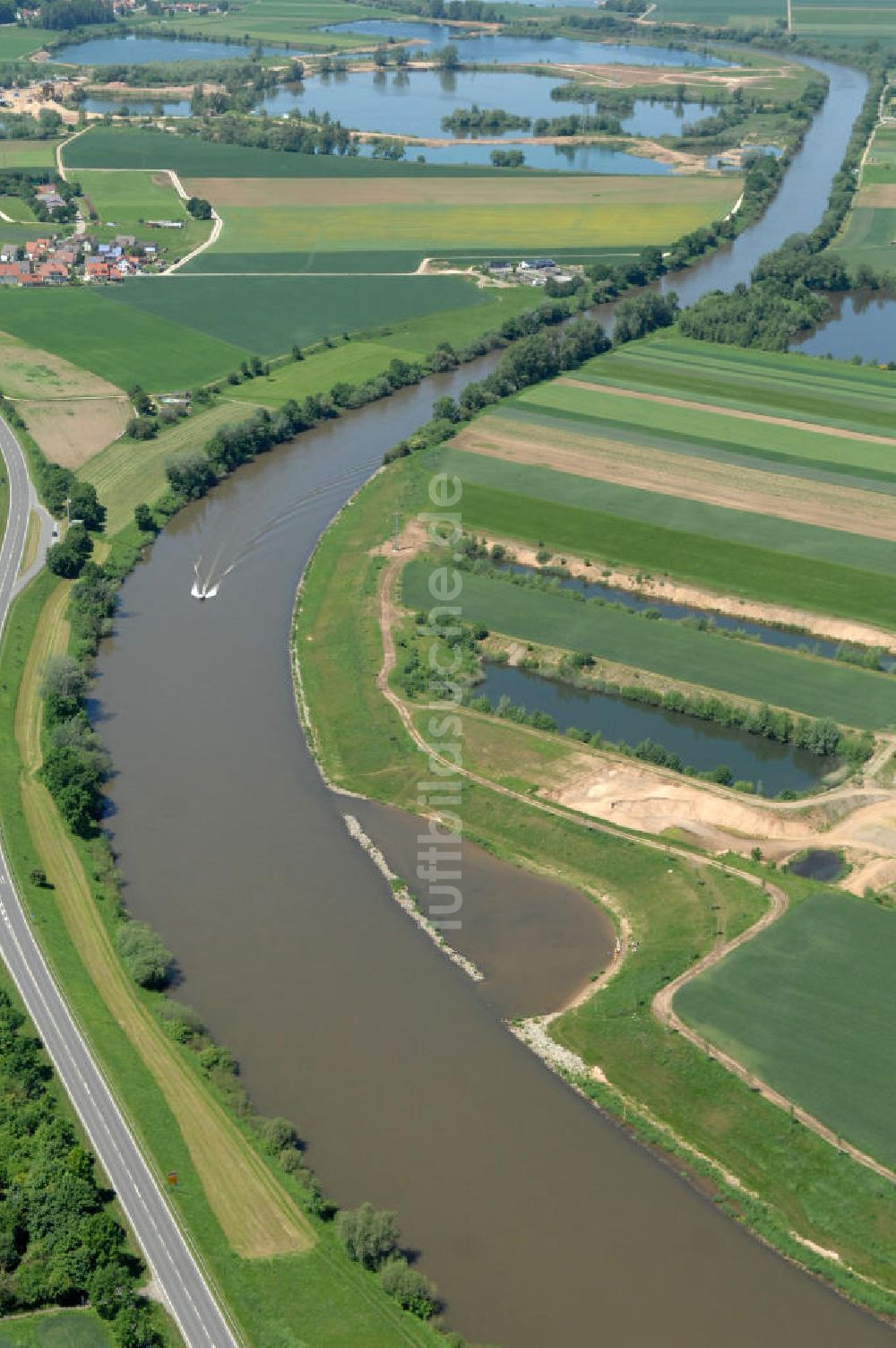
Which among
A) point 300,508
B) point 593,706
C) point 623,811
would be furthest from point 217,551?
point 623,811

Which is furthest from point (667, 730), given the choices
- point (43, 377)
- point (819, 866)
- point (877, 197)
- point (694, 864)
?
point (877, 197)

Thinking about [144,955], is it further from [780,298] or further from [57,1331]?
[780,298]

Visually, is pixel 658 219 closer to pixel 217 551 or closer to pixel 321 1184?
pixel 217 551

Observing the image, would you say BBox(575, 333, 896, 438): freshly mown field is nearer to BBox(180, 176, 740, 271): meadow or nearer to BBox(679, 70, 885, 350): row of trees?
BBox(679, 70, 885, 350): row of trees

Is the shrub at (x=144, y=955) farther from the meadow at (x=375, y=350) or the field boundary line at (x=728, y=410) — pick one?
the field boundary line at (x=728, y=410)

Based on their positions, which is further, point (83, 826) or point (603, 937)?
point (83, 826)

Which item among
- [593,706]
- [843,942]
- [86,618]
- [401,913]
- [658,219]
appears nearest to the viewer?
[843,942]

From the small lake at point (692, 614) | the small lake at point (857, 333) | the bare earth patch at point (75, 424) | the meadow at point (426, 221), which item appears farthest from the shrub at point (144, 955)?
the meadow at point (426, 221)
